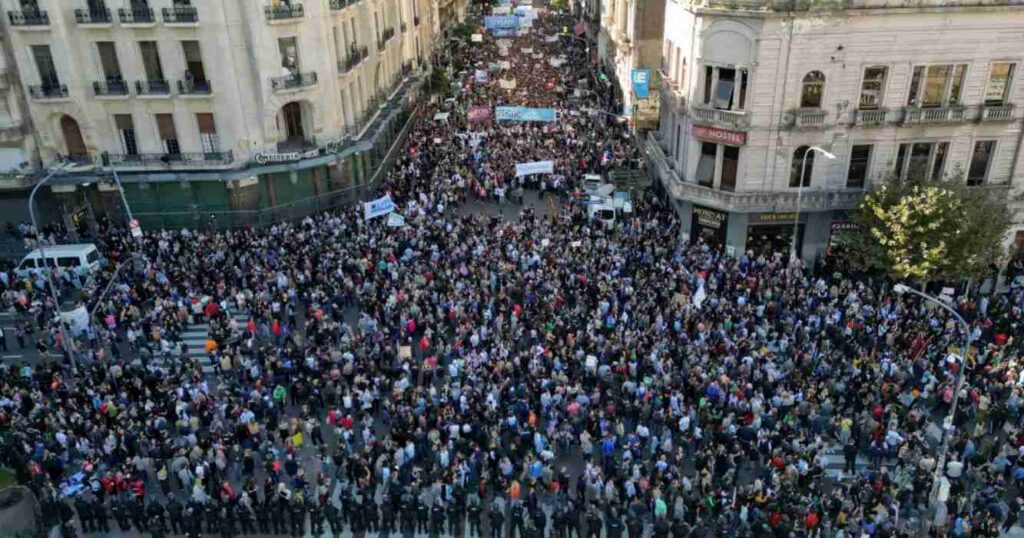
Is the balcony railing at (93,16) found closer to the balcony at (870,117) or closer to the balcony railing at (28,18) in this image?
the balcony railing at (28,18)

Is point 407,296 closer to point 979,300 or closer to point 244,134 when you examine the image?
point 244,134

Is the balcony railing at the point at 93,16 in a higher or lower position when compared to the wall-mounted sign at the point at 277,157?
higher

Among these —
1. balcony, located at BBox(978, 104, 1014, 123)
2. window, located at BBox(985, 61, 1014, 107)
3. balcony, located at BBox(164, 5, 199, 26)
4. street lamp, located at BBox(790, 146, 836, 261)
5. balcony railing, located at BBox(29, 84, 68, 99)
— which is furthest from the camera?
balcony railing, located at BBox(29, 84, 68, 99)

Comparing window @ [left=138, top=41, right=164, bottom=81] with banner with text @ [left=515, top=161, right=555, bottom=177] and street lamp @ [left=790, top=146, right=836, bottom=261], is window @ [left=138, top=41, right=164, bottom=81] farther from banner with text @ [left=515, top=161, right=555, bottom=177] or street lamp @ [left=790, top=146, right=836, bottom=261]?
street lamp @ [left=790, top=146, right=836, bottom=261]

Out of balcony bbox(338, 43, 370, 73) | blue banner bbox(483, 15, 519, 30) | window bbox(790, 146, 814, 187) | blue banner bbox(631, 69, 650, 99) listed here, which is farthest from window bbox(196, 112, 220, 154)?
blue banner bbox(483, 15, 519, 30)

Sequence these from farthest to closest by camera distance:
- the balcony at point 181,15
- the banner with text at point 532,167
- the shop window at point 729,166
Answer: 1. the banner with text at point 532,167
2. the balcony at point 181,15
3. the shop window at point 729,166

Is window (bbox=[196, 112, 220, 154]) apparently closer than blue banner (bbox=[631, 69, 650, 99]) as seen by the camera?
Yes

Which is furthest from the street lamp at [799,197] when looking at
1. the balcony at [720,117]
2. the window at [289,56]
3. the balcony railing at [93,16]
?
the balcony railing at [93,16]
